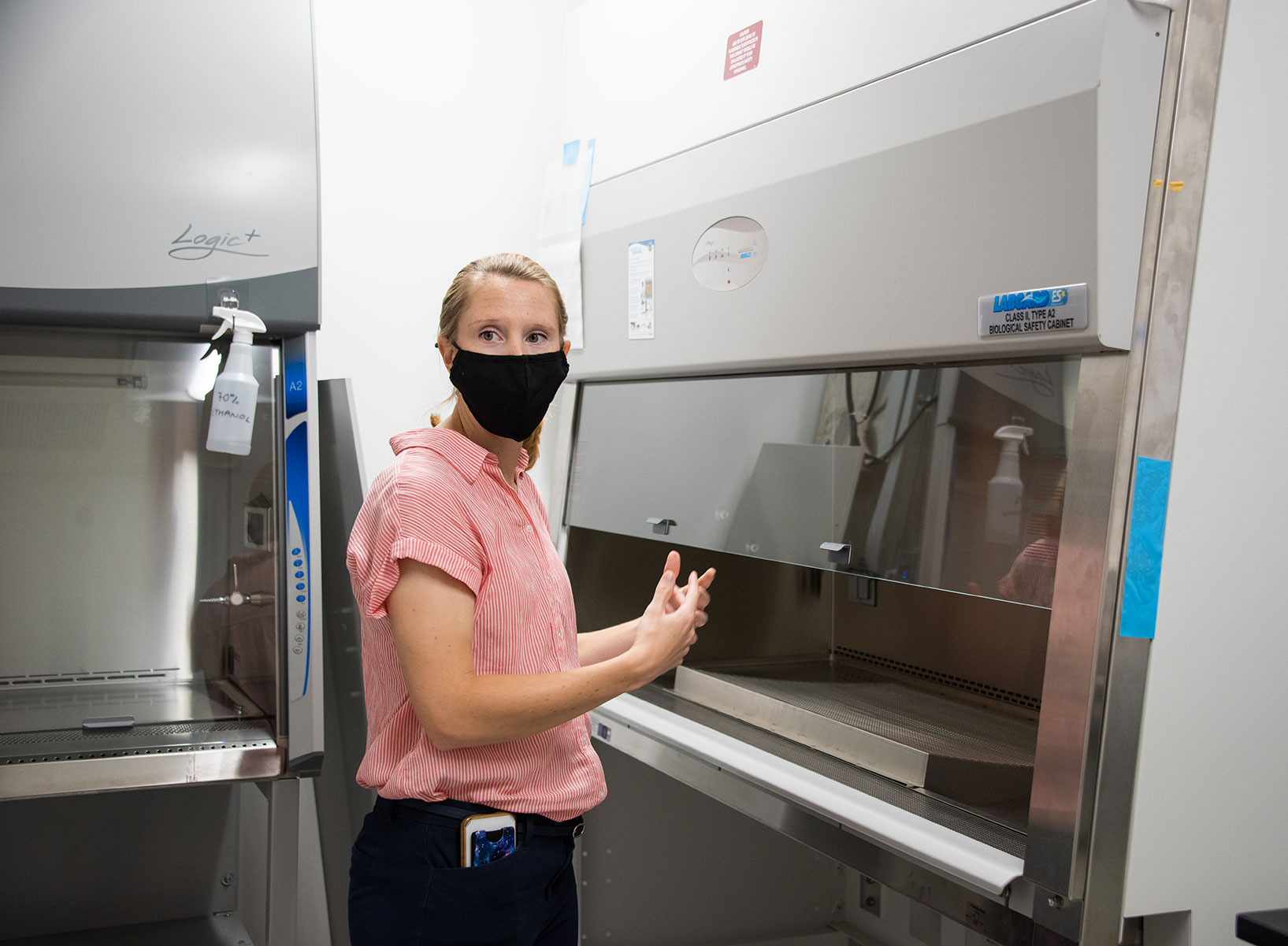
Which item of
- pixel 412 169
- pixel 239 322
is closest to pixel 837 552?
pixel 239 322

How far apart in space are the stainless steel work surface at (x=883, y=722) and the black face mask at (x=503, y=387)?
0.70 metres

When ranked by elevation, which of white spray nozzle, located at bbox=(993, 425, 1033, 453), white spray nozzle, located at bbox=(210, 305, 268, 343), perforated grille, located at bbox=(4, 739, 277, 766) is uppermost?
white spray nozzle, located at bbox=(210, 305, 268, 343)

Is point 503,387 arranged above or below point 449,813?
above

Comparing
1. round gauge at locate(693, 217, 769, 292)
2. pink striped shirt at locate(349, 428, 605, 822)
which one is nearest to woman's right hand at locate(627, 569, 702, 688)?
pink striped shirt at locate(349, 428, 605, 822)

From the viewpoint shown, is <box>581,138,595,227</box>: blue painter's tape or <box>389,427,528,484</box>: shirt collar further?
<box>581,138,595,227</box>: blue painter's tape

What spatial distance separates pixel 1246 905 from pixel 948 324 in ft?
2.43

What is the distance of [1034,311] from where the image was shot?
1073 mm

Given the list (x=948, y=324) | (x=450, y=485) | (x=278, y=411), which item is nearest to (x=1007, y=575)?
(x=948, y=324)

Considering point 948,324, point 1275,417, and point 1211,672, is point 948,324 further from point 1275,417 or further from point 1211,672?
point 1211,672

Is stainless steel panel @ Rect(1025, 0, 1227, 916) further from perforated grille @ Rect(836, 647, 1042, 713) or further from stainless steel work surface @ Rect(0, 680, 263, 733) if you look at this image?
stainless steel work surface @ Rect(0, 680, 263, 733)

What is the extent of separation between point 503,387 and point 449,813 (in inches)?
18.1

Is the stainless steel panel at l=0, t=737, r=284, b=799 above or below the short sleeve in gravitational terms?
below

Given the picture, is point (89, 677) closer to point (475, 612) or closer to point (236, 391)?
point (236, 391)

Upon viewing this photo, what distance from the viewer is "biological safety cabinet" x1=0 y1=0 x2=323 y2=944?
1.30 m
